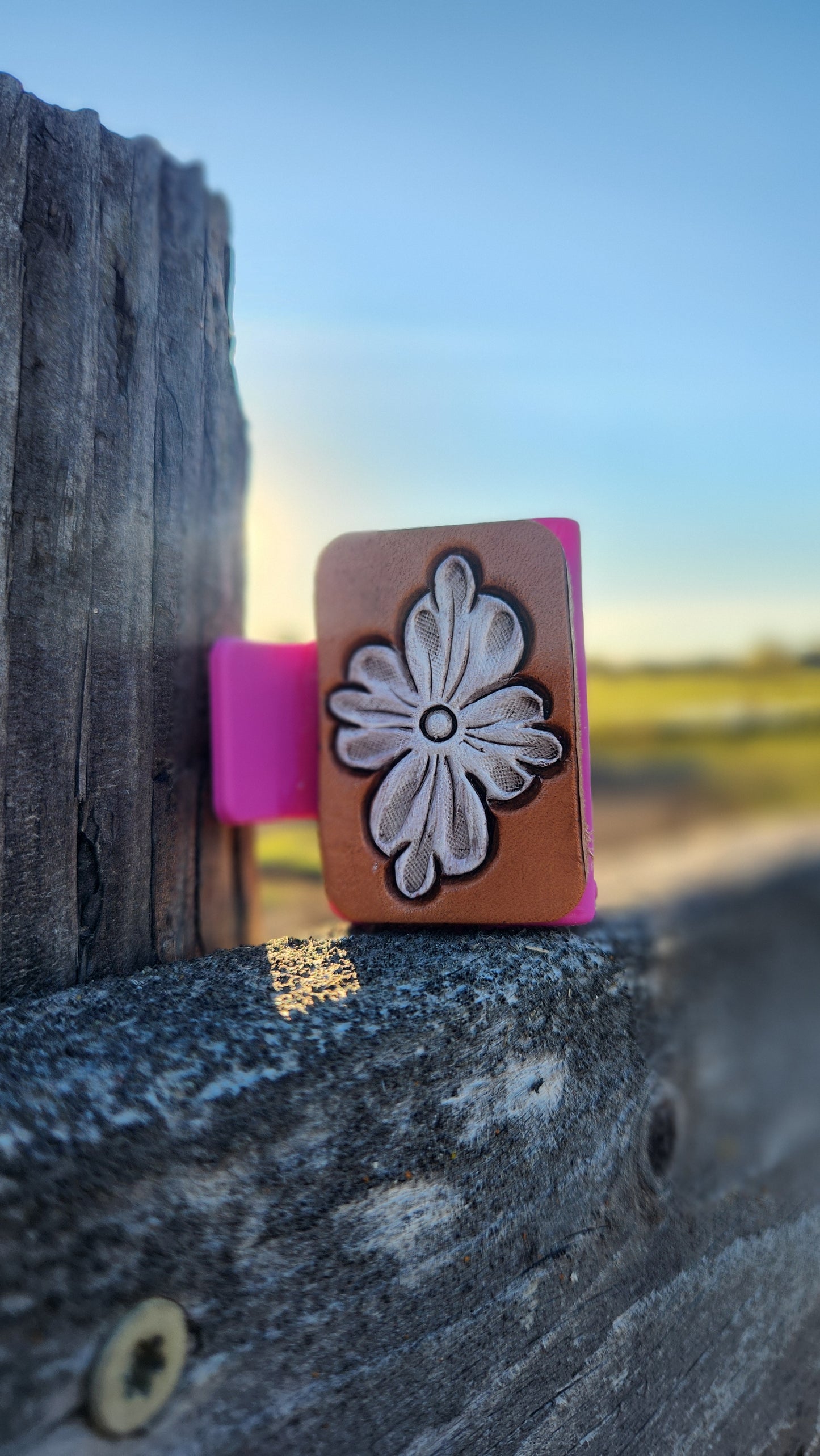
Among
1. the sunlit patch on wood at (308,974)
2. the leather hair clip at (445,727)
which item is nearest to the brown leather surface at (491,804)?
the leather hair clip at (445,727)

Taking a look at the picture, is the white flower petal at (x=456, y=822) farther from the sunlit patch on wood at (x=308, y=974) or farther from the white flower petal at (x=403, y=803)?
the sunlit patch on wood at (x=308, y=974)

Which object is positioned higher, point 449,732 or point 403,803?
point 449,732

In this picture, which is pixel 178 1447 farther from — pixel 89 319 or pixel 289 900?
pixel 289 900

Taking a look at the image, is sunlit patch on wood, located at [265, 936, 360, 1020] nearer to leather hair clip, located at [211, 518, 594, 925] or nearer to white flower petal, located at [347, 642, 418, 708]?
leather hair clip, located at [211, 518, 594, 925]

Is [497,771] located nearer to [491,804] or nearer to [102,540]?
[491,804]

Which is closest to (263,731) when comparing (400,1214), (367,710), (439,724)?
(367,710)

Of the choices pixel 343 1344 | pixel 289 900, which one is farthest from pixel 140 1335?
pixel 289 900
